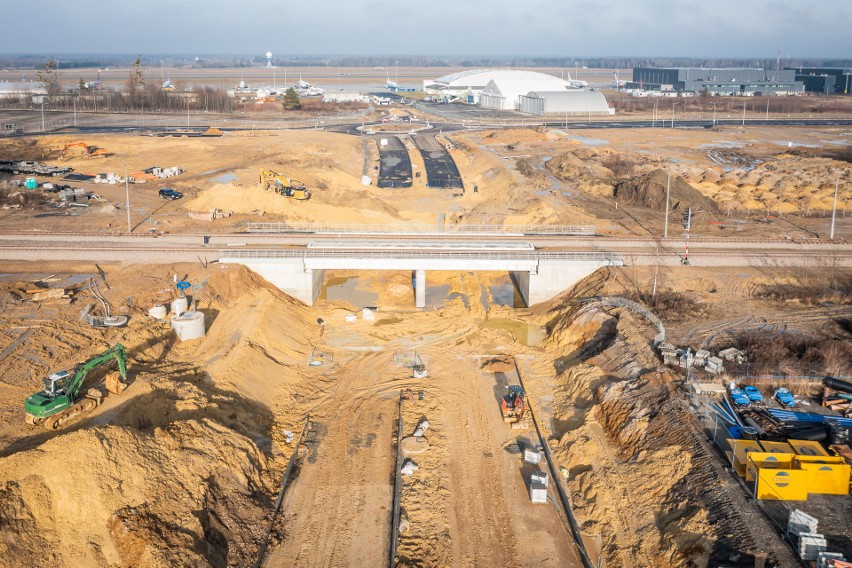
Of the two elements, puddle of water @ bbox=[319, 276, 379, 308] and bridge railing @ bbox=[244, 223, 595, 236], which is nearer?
puddle of water @ bbox=[319, 276, 379, 308]

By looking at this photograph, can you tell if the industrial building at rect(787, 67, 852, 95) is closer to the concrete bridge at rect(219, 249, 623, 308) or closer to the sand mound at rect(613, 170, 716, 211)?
the sand mound at rect(613, 170, 716, 211)

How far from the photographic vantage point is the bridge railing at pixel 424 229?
5312 cm

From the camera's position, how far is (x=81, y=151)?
272 feet

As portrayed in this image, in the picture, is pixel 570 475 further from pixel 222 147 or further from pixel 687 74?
pixel 687 74

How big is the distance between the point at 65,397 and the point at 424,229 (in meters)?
33.6

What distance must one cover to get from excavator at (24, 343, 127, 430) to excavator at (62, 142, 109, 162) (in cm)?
5907

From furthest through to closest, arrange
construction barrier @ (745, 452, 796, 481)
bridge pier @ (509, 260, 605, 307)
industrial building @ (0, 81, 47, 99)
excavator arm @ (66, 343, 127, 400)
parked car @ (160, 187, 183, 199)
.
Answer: industrial building @ (0, 81, 47, 99) → parked car @ (160, 187, 183, 199) → bridge pier @ (509, 260, 605, 307) → excavator arm @ (66, 343, 127, 400) → construction barrier @ (745, 452, 796, 481)

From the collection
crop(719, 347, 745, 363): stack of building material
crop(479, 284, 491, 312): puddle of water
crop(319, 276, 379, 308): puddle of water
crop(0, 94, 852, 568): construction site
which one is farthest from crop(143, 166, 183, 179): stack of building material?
crop(719, 347, 745, 363): stack of building material

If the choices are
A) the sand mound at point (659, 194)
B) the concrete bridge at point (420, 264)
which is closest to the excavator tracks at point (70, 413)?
the concrete bridge at point (420, 264)

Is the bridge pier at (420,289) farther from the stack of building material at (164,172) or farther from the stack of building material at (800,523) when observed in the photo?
the stack of building material at (164,172)

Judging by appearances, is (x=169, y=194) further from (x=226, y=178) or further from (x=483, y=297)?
(x=483, y=297)

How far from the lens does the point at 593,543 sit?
23.8 metres

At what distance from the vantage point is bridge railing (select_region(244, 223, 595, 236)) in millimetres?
53125

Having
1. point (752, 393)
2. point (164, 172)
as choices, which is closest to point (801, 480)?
point (752, 393)
